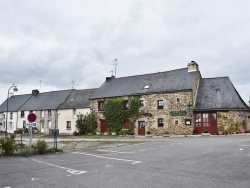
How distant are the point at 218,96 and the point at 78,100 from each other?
2185 centimetres

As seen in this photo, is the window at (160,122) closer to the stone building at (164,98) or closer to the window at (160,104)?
the stone building at (164,98)

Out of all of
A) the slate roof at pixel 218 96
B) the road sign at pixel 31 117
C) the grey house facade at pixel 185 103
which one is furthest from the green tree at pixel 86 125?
the road sign at pixel 31 117

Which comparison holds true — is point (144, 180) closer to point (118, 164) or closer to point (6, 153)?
point (118, 164)

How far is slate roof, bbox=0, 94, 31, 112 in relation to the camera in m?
51.4

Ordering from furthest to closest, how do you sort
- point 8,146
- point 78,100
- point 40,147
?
point 78,100
point 40,147
point 8,146

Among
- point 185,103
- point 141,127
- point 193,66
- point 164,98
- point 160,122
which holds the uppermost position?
point 193,66

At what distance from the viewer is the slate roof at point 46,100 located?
45.2 metres

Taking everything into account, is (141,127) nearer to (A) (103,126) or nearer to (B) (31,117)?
(A) (103,126)

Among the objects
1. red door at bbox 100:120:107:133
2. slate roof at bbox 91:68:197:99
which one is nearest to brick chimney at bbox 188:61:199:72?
slate roof at bbox 91:68:197:99

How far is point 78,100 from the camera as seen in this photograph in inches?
1693

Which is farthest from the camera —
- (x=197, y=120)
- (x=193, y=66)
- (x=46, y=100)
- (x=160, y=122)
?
(x=46, y=100)

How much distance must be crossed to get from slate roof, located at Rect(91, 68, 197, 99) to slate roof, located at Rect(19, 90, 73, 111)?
28.9 feet

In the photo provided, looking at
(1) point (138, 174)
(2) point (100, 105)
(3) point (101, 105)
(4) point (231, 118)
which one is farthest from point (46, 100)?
(1) point (138, 174)

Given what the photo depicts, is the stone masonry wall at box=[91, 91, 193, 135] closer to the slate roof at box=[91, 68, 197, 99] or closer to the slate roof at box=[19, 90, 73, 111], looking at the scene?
the slate roof at box=[91, 68, 197, 99]
